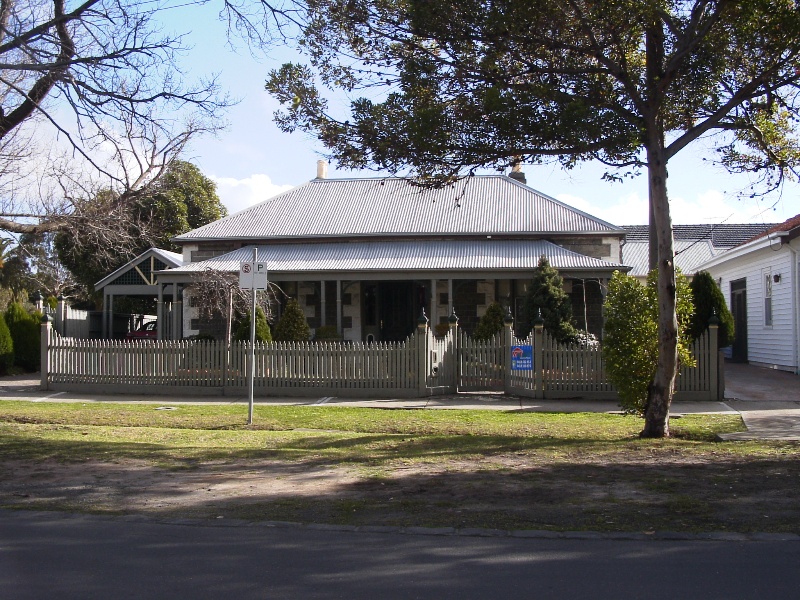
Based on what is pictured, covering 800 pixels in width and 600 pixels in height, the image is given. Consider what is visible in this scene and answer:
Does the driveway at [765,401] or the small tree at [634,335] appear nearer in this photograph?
the driveway at [765,401]

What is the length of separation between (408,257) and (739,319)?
1105 centimetres

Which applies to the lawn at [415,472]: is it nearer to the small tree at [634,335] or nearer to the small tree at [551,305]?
the small tree at [634,335]

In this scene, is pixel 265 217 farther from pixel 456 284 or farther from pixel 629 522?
pixel 629 522

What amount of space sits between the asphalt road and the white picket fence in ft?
34.8

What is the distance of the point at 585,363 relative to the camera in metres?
16.6

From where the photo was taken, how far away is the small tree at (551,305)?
20547mm

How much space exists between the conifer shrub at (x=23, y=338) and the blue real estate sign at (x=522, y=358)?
15597 millimetres

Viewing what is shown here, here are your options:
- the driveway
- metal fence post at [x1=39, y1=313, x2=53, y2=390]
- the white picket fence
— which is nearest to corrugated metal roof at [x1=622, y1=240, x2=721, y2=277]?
the driveway

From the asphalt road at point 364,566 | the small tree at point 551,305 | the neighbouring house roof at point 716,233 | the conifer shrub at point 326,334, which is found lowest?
the asphalt road at point 364,566

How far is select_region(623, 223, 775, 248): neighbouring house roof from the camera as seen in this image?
4391cm

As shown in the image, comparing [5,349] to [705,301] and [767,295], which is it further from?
[767,295]

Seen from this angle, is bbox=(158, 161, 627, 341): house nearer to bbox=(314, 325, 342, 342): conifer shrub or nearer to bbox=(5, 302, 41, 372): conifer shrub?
bbox=(314, 325, 342, 342): conifer shrub

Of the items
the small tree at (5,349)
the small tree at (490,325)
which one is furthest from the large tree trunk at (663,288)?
the small tree at (5,349)

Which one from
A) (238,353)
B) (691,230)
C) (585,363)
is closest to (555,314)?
(585,363)
